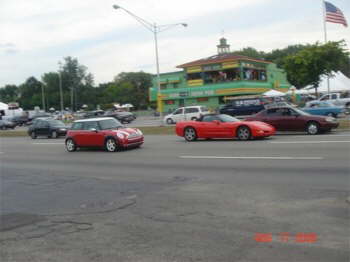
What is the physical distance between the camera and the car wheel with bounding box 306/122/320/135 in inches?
750

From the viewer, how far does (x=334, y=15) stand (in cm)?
3856

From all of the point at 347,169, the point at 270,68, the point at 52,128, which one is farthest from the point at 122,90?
the point at 347,169

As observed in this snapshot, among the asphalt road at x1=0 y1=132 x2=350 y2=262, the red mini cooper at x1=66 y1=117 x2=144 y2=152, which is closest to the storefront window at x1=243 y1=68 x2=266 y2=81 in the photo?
the red mini cooper at x1=66 y1=117 x2=144 y2=152

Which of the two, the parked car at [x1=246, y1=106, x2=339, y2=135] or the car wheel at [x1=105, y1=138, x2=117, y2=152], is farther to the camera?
the parked car at [x1=246, y1=106, x2=339, y2=135]

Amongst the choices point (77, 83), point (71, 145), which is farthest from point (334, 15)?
point (77, 83)

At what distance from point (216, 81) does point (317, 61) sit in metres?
22.0

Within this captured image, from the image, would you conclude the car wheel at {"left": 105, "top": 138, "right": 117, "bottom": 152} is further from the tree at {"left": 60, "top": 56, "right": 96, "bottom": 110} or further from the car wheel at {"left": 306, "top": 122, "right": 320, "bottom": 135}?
the tree at {"left": 60, "top": 56, "right": 96, "bottom": 110}

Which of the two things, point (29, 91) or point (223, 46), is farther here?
point (29, 91)

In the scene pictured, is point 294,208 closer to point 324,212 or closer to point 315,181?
point 324,212

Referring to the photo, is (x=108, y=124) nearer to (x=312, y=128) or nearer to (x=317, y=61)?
(x=312, y=128)

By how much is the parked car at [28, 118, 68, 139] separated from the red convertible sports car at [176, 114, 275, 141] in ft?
41.9

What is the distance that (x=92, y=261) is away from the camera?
4.97 meters

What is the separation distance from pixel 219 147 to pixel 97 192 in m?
7.89

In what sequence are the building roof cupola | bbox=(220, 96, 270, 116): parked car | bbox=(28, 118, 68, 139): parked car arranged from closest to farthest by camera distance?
bbox=(28, 118, 68, 139): parked car → bbox=(220, 96, 270, 116): parked car → the building roof cupola
